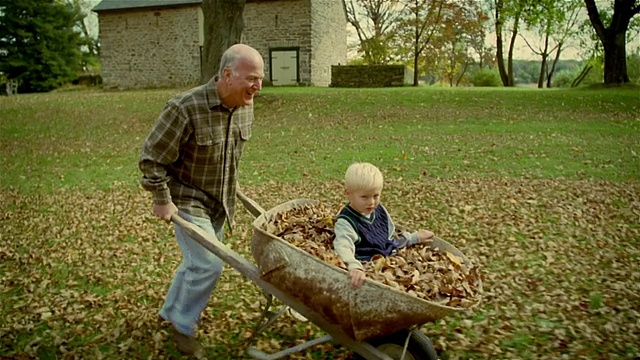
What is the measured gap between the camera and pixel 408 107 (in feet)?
62.1

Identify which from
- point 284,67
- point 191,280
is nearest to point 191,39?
point 284,67

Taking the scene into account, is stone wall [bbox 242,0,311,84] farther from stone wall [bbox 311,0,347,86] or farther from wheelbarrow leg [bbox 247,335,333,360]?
wheelbarrow leg [bbox 247,335,333,360]

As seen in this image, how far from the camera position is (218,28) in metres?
17.1

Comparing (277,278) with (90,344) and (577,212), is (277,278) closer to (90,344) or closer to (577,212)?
(90,344)

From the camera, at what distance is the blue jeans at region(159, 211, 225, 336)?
363 cm

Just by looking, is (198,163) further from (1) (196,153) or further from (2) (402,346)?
(2) (402,346)

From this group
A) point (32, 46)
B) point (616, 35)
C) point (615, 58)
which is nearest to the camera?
point (616, 35)

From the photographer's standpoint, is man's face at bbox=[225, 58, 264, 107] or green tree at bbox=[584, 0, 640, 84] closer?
man's face at bbox=[225, 58, 264, 107]

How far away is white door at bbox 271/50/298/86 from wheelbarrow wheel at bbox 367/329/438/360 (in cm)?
2827

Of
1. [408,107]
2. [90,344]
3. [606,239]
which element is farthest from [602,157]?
[90,344]

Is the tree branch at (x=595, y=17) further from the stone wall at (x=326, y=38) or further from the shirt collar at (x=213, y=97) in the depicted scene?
the shirt collar at (x=213, y=97)

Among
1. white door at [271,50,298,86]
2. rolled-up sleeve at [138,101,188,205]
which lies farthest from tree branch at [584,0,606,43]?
rolled-up sleeve at [138,101,188,205]

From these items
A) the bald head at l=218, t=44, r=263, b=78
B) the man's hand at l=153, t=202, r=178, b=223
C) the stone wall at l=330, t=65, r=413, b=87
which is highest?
the stone wall at l=330, t=65, r=413, b=87

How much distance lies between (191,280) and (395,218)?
450 centimetres
